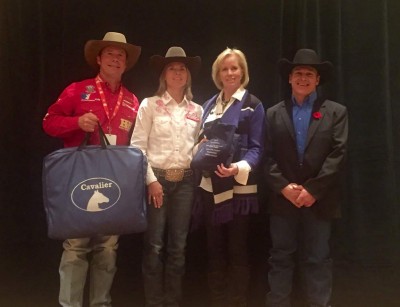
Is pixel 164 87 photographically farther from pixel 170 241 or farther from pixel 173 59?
pixel 170 241

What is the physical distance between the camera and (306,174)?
2020 mm

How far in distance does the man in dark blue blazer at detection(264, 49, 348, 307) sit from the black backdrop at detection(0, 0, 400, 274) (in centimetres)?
45

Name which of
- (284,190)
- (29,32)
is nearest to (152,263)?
(284,190)

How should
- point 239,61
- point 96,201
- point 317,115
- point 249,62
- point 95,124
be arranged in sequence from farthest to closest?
point 249,62
point 239,61
point 317,115
point 95,124
point 96,201

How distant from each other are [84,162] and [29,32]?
1222 millimetres

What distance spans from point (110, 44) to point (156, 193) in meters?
0.88

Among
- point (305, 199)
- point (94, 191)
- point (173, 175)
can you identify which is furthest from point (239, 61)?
point (94, 191)

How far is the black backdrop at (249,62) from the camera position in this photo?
2.49m

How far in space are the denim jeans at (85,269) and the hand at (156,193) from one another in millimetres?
294

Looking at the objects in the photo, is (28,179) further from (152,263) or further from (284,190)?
(284,190)

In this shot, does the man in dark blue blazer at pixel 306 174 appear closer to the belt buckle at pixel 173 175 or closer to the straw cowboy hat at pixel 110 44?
the belt buckle at pixel 173 175

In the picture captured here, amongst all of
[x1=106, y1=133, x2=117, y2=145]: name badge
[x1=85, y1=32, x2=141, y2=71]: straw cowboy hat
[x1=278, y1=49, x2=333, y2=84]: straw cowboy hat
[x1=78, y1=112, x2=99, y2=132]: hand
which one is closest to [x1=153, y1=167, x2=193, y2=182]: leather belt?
[x1=106, y1=133, x2=117, y2=145]: name badge

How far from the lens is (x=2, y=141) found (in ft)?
8.30

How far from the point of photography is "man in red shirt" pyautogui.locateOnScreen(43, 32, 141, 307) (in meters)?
1.96
